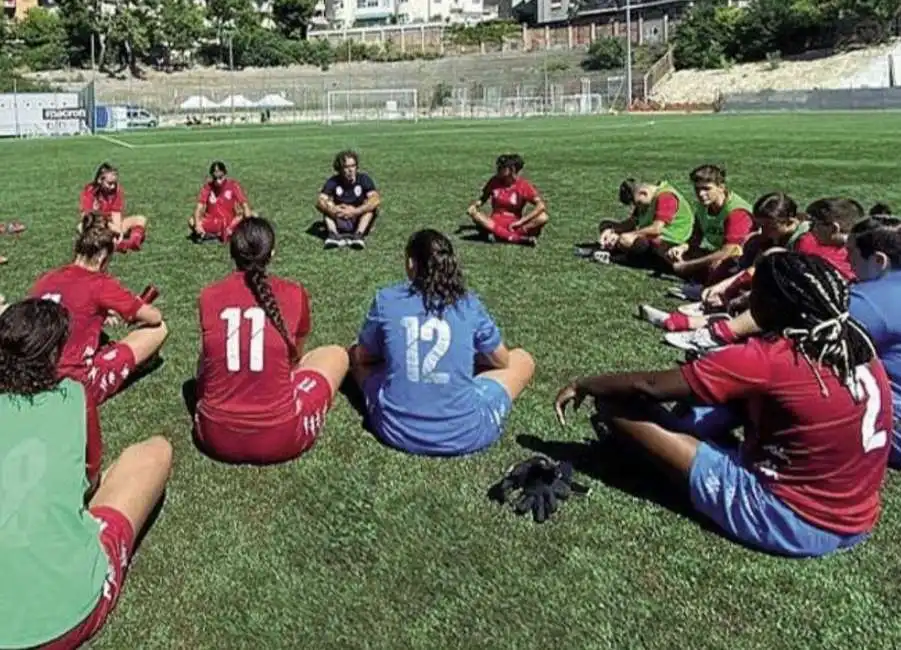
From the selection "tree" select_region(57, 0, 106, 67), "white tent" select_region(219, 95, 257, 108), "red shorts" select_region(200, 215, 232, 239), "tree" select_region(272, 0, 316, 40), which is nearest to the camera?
"red shorts" select_region(200, 215, 232, 239)

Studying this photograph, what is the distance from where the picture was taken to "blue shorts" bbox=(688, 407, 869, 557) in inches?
176

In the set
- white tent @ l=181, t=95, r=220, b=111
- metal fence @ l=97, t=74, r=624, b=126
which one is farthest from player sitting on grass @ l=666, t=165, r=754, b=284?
white tent @ l=181, t=95, r=220, b=111

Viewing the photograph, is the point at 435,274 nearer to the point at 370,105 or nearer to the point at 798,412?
the point at 798,412

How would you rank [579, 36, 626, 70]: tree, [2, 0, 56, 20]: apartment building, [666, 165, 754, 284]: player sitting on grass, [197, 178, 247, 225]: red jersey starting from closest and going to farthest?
[666, 165, 754, 284]: player sitting on grass
[197, 178, 247, 225]: red jersey
[579, 36, 626, 70]: tree
[2, 0, 56, 20]: apartment building

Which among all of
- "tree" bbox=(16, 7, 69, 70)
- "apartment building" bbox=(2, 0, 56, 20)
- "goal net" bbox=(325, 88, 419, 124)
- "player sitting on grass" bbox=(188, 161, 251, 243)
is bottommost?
"player sitting on grass" bbox=(188, 161, 251, 243)

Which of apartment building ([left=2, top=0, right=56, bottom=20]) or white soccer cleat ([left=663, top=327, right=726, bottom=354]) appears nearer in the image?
white soccer cleat ([left=663, top=327, right=726, bottom=354])

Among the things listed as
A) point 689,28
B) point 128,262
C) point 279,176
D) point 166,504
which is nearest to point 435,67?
point 689,28

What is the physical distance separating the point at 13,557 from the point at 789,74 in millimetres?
91039

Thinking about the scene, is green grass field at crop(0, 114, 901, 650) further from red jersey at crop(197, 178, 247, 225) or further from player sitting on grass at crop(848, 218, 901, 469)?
red jersey at crop(197, 178, 247, 225)

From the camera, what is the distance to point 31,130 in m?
53.1

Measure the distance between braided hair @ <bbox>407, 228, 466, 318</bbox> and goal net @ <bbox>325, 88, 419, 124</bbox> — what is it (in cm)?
6907

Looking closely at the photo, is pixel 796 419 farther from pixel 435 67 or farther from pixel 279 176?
pixel 435 67

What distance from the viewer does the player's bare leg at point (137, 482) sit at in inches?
178

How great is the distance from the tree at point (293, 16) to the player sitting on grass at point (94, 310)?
131 m
